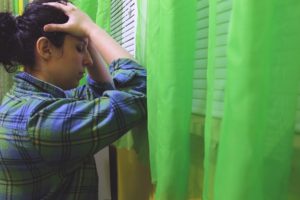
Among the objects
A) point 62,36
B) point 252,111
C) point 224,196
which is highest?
point 62,36

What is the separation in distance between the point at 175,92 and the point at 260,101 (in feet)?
0.71

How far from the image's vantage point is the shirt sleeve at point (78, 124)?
734 mm

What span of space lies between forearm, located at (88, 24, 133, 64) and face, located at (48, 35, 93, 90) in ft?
0.16

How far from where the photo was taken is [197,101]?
672 millimetres

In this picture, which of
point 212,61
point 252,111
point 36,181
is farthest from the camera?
point 36,181

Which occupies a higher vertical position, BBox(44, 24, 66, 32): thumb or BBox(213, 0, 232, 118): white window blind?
BBox(44, 24, 66, 32): thumb

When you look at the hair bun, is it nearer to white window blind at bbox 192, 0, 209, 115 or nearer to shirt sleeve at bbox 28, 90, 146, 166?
shirt sleeve at bbox 28, 90, 146, 166

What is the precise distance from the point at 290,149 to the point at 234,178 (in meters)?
0.09

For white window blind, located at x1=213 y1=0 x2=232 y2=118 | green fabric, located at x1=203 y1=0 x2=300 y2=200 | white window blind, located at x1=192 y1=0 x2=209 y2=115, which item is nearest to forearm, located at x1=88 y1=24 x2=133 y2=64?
white window blind, located at x1=192 y1=0 x2=209 y2=115

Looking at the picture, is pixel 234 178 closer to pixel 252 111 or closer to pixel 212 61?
pixel 252 111

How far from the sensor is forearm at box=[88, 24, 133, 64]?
91 cm

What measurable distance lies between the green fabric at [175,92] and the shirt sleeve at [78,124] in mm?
184

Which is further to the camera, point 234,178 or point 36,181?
point 36,181

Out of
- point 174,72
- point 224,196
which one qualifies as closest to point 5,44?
point 174,72
